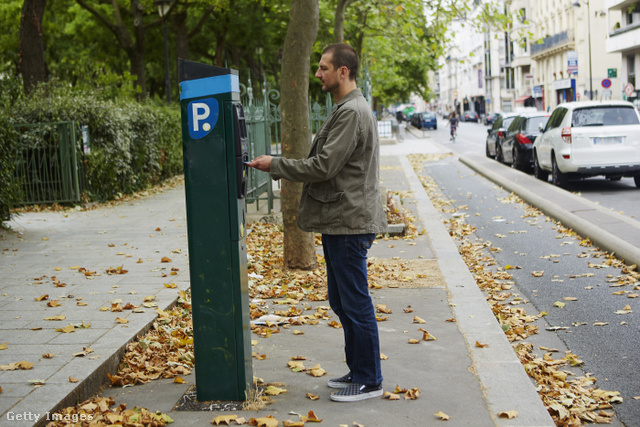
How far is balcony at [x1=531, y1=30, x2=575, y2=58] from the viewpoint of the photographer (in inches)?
2544

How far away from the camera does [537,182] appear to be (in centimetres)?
1725

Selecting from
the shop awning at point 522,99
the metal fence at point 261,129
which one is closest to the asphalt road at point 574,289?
the metal fence at point 261,129

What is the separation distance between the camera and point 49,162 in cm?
1528

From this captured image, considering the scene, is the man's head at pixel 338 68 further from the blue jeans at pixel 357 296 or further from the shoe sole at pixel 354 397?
the shoe sole at pixel 354 397

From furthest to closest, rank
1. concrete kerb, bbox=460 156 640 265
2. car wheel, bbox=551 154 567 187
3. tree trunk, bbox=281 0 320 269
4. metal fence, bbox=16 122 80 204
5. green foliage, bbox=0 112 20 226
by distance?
car wheel, bbox=551 154 567 187, metal fence, bbox=16 122 80 204, green foliage, bbox=0 112 20 226, concrete kerb, bbox=460 156 640 265, tree trunk, bbox=281 0 320 269

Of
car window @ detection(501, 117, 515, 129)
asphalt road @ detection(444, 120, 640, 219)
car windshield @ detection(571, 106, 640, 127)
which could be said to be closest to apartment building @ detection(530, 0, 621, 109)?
car window @ detection(501, 117, 515, 129)

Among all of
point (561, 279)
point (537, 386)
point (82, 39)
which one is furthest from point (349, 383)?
point (82, 39)

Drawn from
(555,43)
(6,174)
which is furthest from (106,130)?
(555,43)

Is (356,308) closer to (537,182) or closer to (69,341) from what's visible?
(69,341)

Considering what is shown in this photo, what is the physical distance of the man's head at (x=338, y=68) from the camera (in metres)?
4.20

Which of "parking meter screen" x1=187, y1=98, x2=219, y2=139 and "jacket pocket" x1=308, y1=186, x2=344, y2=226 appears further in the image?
"jacket pocket" x1=308, y1=186, x2=344, y2=226

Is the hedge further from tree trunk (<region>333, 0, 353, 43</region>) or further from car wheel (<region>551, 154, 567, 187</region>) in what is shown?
car wheel (<region>551, 154, 567, 187</region>)

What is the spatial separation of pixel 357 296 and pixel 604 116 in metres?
13.2

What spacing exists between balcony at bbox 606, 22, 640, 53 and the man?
48437 mm
